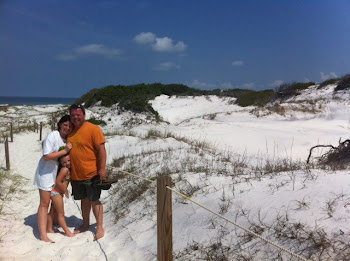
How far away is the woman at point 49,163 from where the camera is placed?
12.9ft

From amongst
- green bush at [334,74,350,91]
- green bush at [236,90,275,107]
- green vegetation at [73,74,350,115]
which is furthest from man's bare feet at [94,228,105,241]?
green bush at [236,90,275,107]

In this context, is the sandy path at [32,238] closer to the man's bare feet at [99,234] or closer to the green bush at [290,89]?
the man's bare feet at [99,234]

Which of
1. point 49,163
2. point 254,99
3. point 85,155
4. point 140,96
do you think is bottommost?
point 49,163

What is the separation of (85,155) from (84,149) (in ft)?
0.28

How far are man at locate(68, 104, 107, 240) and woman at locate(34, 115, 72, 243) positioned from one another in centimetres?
11

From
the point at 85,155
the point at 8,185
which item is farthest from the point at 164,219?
the point at 8,185

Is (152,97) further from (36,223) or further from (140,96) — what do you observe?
(36,223)

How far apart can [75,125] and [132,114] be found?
52.3ft

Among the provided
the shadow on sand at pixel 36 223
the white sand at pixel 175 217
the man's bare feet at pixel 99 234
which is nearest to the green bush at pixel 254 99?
the white sand at pixel 175 217

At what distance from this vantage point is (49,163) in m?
4.12

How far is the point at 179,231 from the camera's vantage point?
3992 mm

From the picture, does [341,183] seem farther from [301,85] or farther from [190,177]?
[301,85]

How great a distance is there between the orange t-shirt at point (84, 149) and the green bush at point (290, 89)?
833 inches

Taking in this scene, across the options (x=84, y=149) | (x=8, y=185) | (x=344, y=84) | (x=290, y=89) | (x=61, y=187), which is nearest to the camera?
(x=84, y=149)
